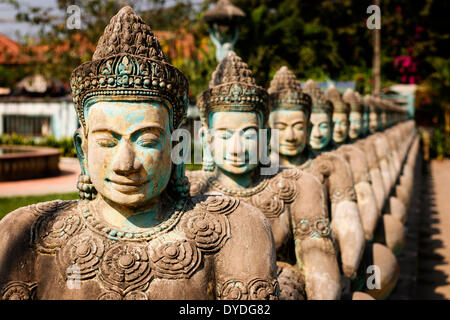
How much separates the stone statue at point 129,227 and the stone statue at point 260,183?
1.11 meters

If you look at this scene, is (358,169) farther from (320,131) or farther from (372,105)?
(372,105)

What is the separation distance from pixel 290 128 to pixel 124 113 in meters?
2.48

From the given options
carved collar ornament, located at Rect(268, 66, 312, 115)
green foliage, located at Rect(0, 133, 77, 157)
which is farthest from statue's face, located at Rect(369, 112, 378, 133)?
green foliage, located at Rect(0, 133, 77, 157)

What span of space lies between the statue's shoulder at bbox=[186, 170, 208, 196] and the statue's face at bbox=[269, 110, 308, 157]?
107cm

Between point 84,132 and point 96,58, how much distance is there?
341 millimetres

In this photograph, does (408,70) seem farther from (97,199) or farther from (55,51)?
(97,199)

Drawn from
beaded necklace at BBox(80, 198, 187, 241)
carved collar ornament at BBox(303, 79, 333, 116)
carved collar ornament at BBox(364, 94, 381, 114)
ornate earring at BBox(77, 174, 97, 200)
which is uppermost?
carved collar ornament at BBox(364, 94, 381, 114)

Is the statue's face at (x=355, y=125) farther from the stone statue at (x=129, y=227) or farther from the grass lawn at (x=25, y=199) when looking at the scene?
the stone statue at (x=129, y=227)

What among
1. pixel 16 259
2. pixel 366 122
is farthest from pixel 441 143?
pixel 16 259

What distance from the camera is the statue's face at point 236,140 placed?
3.45 meters

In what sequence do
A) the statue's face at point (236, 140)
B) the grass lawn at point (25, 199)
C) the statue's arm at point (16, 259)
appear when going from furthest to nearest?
the grass lawn at point (25, 199) → the statue's face at point (236, 140) → the statue's arm at point (16, 259)

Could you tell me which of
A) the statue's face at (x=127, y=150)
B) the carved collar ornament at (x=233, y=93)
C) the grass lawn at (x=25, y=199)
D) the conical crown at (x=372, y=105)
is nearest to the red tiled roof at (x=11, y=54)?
the grass lawn at (x=25, y=199)

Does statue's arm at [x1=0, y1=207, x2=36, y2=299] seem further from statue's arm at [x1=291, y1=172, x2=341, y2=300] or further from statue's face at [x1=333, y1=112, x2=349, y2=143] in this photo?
statue's face at [x1=333, y1=112, x2=349, y2=143]

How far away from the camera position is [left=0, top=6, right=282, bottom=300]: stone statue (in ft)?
7.26
